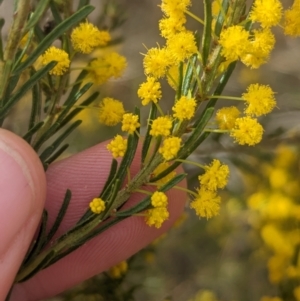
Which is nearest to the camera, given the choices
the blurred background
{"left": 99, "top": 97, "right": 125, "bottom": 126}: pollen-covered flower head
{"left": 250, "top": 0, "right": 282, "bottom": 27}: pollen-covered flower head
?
{"left": 250, "top": 0, "right": 282, "bottom": 27}: pollen-covered flower head

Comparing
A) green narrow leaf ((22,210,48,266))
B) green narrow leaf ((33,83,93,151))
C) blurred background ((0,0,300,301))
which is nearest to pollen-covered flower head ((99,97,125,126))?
green narrow leaf ((33,83,93,151))

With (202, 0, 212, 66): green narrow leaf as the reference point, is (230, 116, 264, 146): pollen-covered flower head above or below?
below

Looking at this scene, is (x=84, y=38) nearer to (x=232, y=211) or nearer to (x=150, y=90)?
(x=150, y=90)

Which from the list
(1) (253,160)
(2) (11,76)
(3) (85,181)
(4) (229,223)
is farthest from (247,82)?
(2) (11,76)

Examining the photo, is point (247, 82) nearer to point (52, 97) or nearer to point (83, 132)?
point (83, 132)

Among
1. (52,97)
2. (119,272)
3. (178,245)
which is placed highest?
(52,97)

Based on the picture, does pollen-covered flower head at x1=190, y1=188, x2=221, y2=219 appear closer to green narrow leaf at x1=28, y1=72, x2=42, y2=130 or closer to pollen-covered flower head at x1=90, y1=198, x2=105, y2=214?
pollen-covered flower head at x1=90, y1=198, x2=105, y2=214

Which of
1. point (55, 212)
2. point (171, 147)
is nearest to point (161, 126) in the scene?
point (171, 147)
